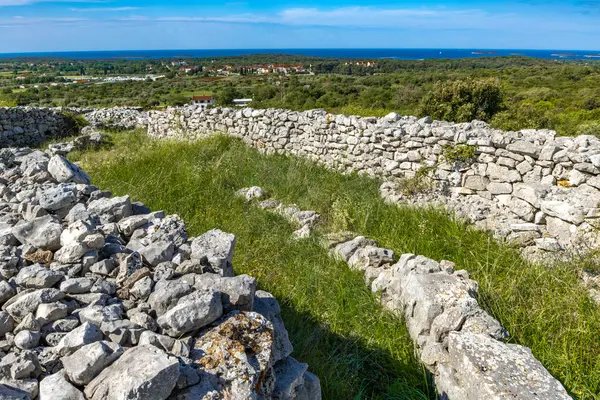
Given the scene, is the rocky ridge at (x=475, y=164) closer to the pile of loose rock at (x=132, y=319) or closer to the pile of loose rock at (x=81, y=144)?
the pile of loose rock at (x=81, y=144)

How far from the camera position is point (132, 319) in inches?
89.0

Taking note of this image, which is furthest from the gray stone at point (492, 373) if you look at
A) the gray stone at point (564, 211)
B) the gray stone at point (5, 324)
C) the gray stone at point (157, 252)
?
the gray stone at point (564, 211)

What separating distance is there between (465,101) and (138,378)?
20.6 m

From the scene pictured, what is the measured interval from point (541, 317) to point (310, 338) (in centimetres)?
218

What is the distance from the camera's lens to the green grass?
348cm

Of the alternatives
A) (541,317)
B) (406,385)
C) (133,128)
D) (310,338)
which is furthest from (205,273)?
(133,128)

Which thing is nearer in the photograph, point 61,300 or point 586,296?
point 61,300

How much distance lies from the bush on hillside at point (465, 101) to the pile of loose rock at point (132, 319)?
17.7 meters

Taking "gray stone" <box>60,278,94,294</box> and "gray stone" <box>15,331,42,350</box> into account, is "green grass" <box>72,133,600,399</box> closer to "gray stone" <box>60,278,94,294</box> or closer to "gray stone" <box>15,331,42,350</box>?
"gray stone" <box>60,278,94,294</box>

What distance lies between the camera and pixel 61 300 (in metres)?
2.30

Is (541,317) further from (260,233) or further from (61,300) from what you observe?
(61,300)

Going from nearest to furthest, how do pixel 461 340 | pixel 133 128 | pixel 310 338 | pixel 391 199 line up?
pixel 461 340 → pixel 310 338 → pixel 391 199 → pixel 133 128

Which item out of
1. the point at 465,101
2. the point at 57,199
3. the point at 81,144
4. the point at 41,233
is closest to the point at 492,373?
the point at 41,233

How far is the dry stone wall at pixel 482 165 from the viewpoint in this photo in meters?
5.36
